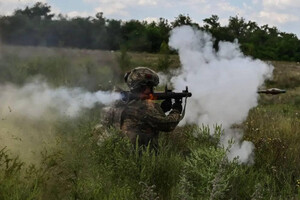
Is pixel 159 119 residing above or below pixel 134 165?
above

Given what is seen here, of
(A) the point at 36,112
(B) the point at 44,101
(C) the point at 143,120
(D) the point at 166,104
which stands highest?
(D) the point at 166,104

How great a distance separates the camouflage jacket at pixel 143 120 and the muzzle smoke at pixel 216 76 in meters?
1.41

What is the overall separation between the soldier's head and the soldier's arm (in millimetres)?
272

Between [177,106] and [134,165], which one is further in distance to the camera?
[177,106]

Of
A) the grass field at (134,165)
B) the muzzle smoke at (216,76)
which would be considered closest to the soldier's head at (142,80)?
the grass field at (134,165)

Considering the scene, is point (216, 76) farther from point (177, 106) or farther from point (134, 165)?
→ point (134, 165)

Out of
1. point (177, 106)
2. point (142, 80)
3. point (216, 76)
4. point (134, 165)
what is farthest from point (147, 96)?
point (216, 76)

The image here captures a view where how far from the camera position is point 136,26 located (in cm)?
2373

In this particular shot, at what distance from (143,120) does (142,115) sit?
0.07 m

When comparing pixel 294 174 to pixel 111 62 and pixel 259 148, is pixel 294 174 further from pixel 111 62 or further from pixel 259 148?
pixel 111 62

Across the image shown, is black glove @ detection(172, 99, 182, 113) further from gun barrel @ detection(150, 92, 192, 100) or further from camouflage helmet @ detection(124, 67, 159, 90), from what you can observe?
camouflage helmet @ detection(124, 67, 159, 90)

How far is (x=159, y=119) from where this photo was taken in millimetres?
5688

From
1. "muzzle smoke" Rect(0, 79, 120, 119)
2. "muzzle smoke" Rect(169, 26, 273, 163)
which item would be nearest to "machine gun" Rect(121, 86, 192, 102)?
"muzzle smoke" Rect(0, 79, 120, 119)

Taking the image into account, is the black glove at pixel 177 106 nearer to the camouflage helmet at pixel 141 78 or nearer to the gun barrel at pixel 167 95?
the gun barrel at pixel 167 95
